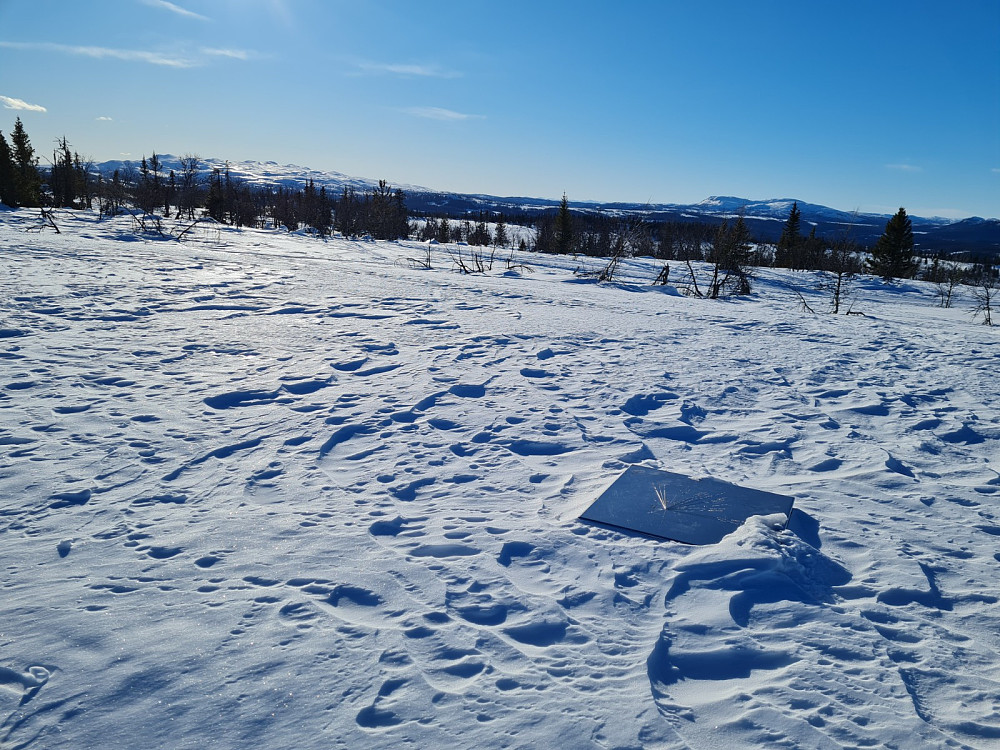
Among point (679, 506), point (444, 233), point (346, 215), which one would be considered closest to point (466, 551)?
point (679, 506)

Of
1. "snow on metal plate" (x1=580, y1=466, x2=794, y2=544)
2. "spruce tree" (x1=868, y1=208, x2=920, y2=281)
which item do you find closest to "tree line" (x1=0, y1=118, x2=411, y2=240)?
"snow on metal plate" (x1=580, y1=466, x2=794, y2=544)

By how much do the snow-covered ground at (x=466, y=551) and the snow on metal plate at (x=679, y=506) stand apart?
0.37 ft

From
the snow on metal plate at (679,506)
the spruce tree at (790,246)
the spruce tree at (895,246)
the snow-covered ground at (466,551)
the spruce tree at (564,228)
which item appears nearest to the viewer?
the snow-covered ground at (466,551)

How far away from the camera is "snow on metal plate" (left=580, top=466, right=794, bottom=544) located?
9.70 feet

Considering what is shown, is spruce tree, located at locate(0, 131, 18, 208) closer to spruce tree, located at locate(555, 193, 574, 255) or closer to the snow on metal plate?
spruce tree, located at locate(555, 193, 574, 255)

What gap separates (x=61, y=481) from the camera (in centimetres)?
314

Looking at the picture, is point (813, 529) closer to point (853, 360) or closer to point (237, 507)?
point (237, 507)

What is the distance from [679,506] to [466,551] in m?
1.36

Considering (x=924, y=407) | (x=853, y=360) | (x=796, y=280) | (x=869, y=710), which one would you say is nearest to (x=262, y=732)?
(x=869, y=710)

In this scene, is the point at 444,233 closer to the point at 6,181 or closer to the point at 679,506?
the point at 6,181

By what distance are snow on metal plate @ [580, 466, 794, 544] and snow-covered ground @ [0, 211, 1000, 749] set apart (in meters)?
0.11

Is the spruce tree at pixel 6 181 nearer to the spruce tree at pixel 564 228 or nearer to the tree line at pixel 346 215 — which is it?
the tree line at pixel 346 215

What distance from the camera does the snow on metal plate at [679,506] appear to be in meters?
2.96

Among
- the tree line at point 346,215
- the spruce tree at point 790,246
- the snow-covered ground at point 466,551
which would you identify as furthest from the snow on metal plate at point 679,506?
the spruce tree at point 790,246
